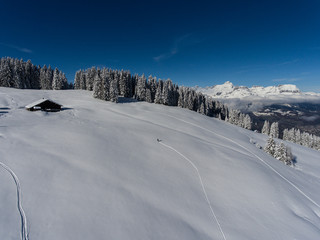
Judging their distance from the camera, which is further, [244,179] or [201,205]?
[244,179]

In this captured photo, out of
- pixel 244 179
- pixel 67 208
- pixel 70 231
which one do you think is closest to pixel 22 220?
pixel 67 208

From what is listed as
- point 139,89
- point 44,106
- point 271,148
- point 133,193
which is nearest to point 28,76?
point 139,89

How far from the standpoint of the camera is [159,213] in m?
11.0

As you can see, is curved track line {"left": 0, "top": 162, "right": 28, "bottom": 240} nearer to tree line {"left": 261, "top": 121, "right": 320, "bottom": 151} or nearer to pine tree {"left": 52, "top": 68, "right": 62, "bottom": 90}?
pine tree {"left": 52, "top": 68, "right": 62, "bottom": 90}

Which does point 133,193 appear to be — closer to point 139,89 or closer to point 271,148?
point 271,148

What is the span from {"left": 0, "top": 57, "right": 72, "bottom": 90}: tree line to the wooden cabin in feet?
155

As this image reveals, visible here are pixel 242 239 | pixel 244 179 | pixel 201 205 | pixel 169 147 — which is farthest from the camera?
pixel 169 147

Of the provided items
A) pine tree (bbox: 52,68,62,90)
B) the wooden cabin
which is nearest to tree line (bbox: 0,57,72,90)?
pine tree (bbox: 52,68,62,90)

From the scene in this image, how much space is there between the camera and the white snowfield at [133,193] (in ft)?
29.2

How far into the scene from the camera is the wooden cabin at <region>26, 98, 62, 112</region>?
32.9 metres

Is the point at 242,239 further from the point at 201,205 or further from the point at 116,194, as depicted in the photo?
the point at 116,194

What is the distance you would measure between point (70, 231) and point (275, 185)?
21936 mm

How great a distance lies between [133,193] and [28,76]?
299 ft

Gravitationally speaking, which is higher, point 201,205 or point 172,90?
point 172,90
